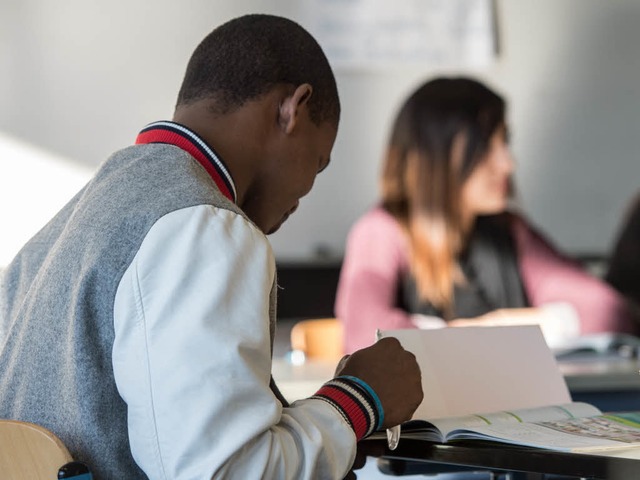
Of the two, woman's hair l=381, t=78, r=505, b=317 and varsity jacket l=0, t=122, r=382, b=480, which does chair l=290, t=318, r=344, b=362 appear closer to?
woman's hair l=381, t=78, r=505, b=317

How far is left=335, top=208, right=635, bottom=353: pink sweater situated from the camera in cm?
344

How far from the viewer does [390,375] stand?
1.18 metres

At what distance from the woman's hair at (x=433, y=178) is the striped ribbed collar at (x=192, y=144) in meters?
2.58

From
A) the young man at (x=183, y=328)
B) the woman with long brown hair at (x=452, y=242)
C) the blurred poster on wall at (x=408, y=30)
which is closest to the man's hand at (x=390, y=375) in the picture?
the young man at (x=183, y=328)

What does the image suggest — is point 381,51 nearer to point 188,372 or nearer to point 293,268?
point 293,268

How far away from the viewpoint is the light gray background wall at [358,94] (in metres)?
4.31

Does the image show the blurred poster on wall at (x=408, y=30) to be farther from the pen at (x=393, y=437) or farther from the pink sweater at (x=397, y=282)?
the pen at (x=393, y=437)

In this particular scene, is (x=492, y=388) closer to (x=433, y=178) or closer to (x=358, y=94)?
(x=433, y=178)

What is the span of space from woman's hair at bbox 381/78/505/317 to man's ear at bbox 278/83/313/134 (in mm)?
2490

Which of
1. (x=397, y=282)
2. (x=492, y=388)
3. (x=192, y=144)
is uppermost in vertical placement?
(x=192, y=144)

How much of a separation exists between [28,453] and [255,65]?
1.96 feet

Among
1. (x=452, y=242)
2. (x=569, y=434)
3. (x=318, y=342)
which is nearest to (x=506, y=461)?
(x=569, y=434)

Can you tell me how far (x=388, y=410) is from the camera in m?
1.15

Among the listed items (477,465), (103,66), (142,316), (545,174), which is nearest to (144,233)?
(142,316)
